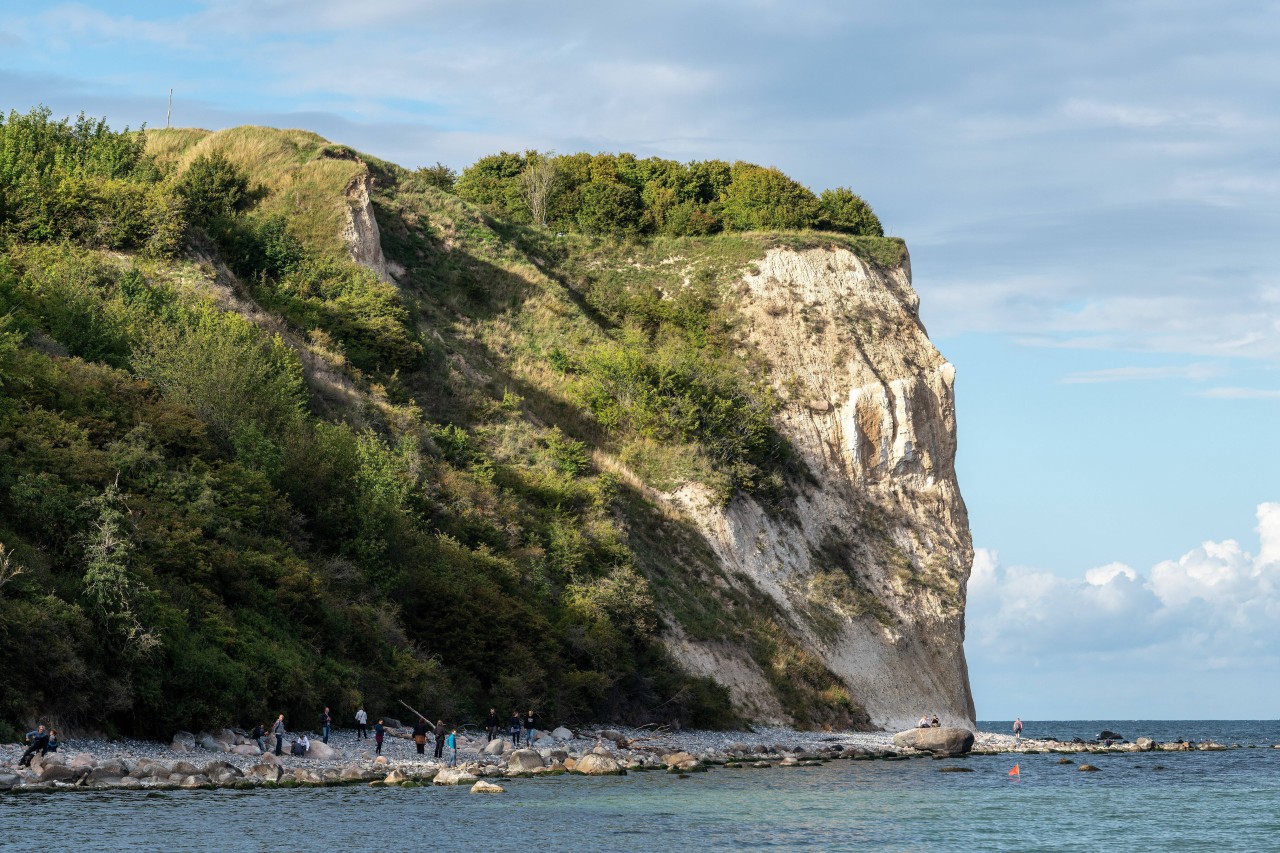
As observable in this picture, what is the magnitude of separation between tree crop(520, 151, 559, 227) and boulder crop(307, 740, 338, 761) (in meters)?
55.1

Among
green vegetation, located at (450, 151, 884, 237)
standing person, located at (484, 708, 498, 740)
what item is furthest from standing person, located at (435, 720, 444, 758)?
green vegetation, located at (450, 151, 884, 237)

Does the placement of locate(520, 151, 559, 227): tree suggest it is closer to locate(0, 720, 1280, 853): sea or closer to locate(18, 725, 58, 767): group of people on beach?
locate(0, 720, 1280, 853): sea

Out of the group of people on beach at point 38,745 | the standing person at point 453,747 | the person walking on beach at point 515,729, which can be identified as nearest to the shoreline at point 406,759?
the group of people on beach at point 38,745

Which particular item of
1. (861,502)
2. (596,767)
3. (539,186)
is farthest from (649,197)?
(596,767)

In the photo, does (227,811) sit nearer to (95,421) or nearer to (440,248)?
(95,421)

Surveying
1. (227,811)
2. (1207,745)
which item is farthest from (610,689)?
(1207,745)

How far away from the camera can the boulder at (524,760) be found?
37500 millimetres

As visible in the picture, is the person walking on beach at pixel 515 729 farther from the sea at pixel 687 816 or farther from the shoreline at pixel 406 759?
the sea at pixel 687 816

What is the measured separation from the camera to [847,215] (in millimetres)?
85875

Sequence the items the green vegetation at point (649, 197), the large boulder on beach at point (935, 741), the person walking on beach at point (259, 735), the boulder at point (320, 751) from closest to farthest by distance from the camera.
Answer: the person walking on beach at point (259, 735)
the boulder at point (320, 751)
the large boulder on beach at point (935, 741)
the green vegetation at point (649, 197)

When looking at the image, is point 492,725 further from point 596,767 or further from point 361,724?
point 361,724

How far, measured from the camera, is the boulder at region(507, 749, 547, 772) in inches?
1476

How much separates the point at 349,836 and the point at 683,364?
4418 centimetres

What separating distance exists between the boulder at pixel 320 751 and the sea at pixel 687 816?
306 centimetres
